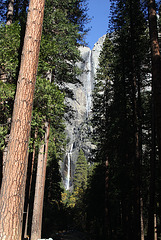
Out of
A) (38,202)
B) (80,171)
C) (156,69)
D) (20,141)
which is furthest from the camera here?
(80,171)

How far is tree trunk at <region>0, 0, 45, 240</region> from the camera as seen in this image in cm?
306

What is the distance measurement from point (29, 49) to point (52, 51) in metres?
2.38

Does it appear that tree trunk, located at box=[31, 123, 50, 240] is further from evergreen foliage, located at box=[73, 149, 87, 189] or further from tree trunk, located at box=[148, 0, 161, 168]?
evergreen foliage, located at box=[73, 149, 87, 189]

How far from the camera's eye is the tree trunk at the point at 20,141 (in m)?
3.06

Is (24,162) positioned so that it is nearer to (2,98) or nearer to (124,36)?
(2,98)

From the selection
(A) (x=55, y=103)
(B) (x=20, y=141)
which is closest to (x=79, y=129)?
(A) (x=55, y=103)

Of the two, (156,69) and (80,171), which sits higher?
(156,69)

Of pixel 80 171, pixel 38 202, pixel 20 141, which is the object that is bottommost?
pixel 38 202

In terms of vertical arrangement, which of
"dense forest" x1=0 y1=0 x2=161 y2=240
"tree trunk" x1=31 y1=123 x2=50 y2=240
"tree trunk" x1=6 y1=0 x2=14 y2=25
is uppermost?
"tree trunk" x1=6 y1=0 x2=14 y2=25

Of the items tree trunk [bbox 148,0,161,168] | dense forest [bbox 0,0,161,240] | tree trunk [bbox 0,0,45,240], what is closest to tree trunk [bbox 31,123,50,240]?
dense forest [bbox 0,0,161,240]

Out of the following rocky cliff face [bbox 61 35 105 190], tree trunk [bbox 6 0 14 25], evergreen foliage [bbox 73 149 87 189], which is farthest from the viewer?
rocky cliff face [bbox 61 35 105 190]

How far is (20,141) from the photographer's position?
3486mm

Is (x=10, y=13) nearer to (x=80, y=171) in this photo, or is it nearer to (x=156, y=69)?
(x=156, y=69)

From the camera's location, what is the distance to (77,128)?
184ft
